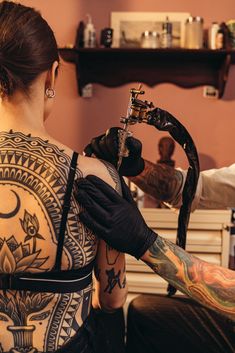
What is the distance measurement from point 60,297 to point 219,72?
242cm

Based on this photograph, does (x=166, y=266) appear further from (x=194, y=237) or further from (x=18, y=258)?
(x=194, y=237)

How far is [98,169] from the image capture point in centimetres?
118

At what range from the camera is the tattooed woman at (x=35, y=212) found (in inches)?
43.0

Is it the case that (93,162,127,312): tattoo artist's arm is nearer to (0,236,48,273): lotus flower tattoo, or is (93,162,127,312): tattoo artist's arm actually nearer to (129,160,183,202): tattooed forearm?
(0,236,48,273): lotus flower tattoo

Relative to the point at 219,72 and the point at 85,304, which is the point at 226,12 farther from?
the point at 85,304

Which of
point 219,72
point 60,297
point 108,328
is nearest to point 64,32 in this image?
point 219,72

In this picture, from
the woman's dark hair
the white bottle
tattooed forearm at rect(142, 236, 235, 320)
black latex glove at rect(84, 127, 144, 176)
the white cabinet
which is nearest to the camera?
the woman's dark hair

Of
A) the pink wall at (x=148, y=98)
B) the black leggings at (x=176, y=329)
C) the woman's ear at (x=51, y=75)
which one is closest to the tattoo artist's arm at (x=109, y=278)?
the woman's ear at (x=51, y=75)

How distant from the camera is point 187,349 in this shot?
1769 mm

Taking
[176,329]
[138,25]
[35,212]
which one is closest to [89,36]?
[138,25]

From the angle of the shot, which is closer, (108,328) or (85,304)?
(85,304)

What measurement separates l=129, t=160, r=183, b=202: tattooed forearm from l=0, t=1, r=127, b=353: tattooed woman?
0.88 metres

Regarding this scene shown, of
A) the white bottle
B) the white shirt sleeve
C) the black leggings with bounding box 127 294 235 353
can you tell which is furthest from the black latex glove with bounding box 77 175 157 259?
the white bottle

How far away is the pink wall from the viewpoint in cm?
321
